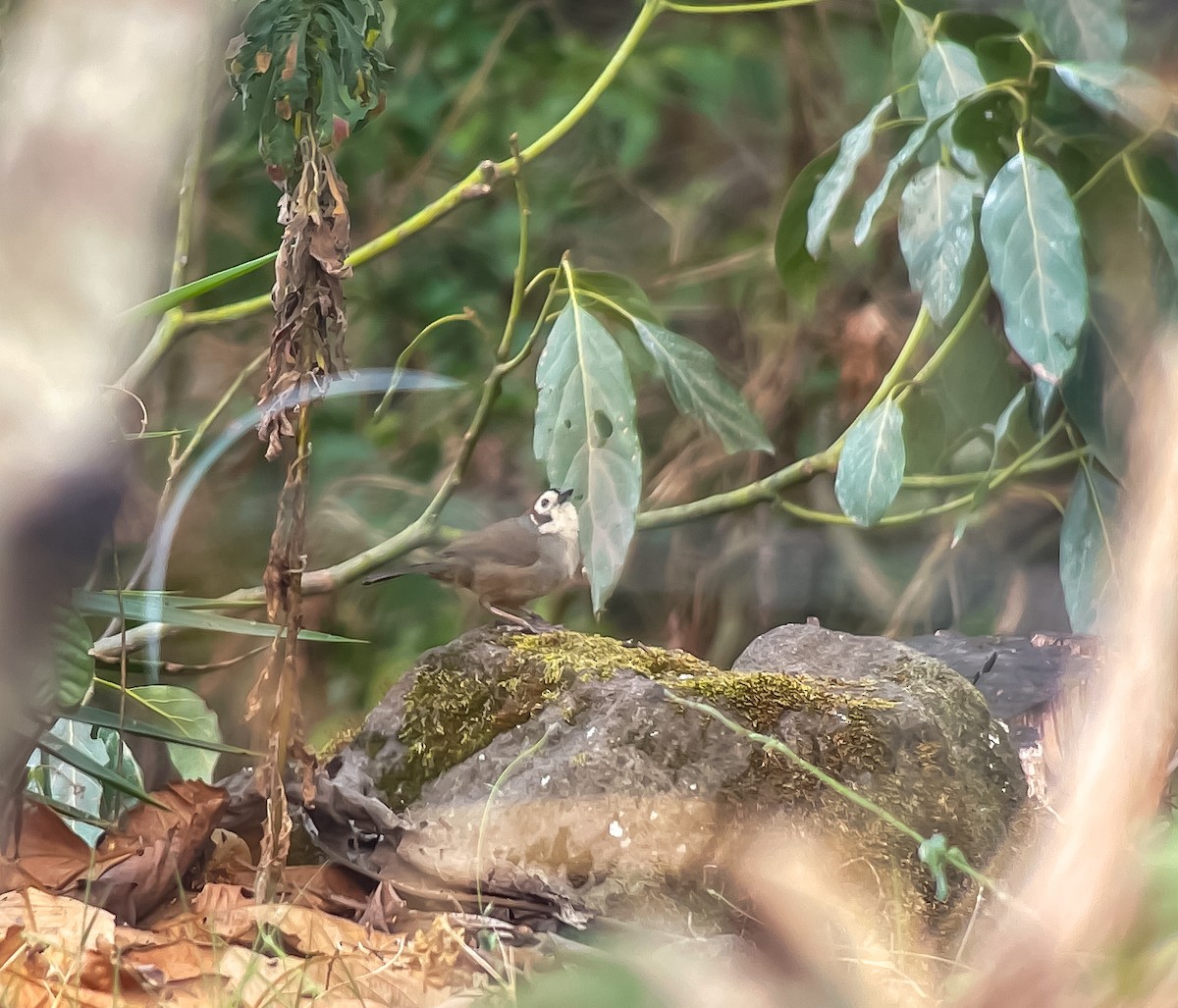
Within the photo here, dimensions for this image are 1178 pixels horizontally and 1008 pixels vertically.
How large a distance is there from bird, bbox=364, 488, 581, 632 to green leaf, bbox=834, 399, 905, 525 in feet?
0.82

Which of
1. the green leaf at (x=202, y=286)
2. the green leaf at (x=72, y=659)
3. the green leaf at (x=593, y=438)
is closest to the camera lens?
the green leaf at (x=72, y=659)

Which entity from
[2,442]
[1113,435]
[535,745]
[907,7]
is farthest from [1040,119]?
[2,442]

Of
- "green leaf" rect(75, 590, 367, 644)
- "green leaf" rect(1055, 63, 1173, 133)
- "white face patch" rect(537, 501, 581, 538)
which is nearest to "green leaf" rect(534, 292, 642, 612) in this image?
"white face patch" rect(537, 501, 581, 538)

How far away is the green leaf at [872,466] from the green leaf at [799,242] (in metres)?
0.12

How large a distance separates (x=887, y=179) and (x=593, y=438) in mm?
341

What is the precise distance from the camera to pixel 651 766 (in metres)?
0.73

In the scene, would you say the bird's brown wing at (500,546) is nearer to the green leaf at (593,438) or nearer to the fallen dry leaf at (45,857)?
the green leaf at (593,438)

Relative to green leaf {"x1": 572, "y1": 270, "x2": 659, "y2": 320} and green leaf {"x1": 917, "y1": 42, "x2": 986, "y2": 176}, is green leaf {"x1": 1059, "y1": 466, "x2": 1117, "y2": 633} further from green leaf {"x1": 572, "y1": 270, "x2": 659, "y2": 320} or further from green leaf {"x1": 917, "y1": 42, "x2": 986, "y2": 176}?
green leaf {"x1": 572, "y1": 270, "x2": 659, "y2": 320}

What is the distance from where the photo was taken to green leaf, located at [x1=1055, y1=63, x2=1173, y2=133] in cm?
81

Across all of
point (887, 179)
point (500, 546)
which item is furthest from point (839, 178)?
point (500, 546)

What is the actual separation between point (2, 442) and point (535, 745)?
1.35 ft

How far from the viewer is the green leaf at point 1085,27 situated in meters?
0.84

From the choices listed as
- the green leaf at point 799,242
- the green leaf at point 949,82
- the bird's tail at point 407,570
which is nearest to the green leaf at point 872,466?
the green leaf at point 799,242

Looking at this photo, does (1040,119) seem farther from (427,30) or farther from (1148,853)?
(1148,853)
